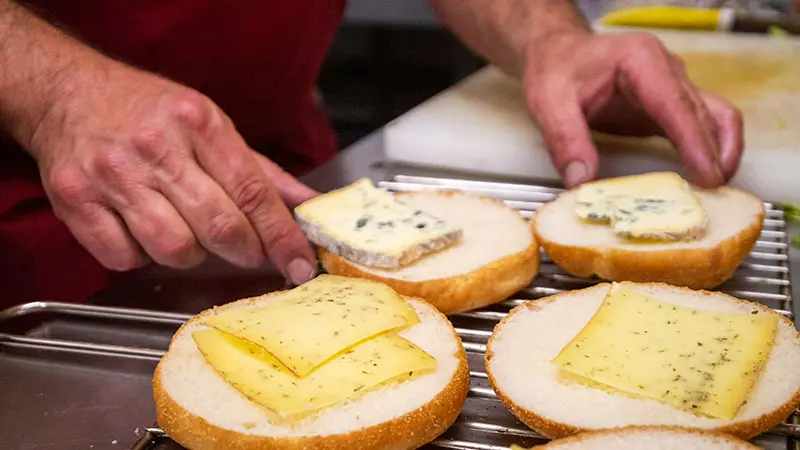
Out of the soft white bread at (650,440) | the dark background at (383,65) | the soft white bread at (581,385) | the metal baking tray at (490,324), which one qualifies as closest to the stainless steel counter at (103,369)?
the metal baking tray at (490,324)

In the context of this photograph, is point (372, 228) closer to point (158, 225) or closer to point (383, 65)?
point (158, 225)

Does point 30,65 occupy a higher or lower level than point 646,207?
higher

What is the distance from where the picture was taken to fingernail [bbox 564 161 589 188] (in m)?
2.19

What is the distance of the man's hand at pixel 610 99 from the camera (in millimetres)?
2172

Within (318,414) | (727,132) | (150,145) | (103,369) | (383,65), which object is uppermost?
(150,145)

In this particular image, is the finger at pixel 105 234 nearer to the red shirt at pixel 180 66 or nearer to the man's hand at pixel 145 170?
the man's hand at pixel 145 170

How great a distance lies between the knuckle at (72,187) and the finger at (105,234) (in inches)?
0.9

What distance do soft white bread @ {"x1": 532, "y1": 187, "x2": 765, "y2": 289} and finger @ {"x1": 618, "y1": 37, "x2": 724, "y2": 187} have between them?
0.20m

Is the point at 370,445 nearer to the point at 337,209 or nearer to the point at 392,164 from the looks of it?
the point at 337,209

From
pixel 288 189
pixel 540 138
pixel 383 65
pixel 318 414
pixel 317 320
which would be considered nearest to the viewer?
pixel 318 414

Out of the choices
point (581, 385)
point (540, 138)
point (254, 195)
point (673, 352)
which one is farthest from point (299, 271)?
point (540, 138)

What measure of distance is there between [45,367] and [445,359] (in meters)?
0.74

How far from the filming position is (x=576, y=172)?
2.19 metres

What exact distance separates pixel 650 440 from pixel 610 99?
142 cm
